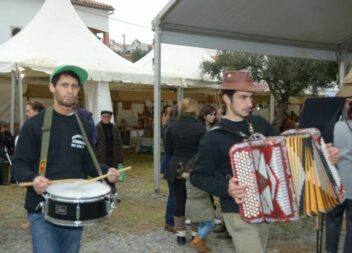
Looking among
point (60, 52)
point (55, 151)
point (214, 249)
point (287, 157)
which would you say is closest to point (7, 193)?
point (60, 52)

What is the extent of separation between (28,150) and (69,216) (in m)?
0.52

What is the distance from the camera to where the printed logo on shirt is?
131 inches

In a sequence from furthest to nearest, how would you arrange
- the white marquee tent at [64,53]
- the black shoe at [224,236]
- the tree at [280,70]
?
the tree at [280,70]
the white marquee tent at [64,53]
the black shoe at [224,236]

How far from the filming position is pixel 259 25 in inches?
394

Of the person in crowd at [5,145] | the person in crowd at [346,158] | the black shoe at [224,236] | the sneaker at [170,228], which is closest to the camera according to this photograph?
the person in crowd at [346,158]

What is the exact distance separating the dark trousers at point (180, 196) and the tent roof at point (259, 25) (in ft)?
12.3

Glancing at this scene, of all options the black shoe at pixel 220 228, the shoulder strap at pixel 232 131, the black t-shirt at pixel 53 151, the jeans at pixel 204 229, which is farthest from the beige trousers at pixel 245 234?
the black shoe at pixel 220 228

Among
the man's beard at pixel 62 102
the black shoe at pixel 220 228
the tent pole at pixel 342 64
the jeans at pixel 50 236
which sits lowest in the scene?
the black shoe at pixel 220 228

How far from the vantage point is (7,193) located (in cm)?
948

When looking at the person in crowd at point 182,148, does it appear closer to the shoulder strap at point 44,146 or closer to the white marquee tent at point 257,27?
the shoulder strap at point 44,146

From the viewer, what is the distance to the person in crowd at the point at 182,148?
19.2ft

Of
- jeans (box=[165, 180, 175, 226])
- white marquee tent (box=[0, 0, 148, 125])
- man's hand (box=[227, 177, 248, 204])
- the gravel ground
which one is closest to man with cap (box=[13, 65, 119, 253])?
man's hand (box=[227, 177, 248, 204])

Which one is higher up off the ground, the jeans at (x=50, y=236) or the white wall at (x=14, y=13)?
the white wall at (x=14, y=13)

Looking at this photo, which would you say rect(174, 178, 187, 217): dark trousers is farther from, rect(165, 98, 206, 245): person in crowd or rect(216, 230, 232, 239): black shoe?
rect(216, 230, 232, 239): black shoe
